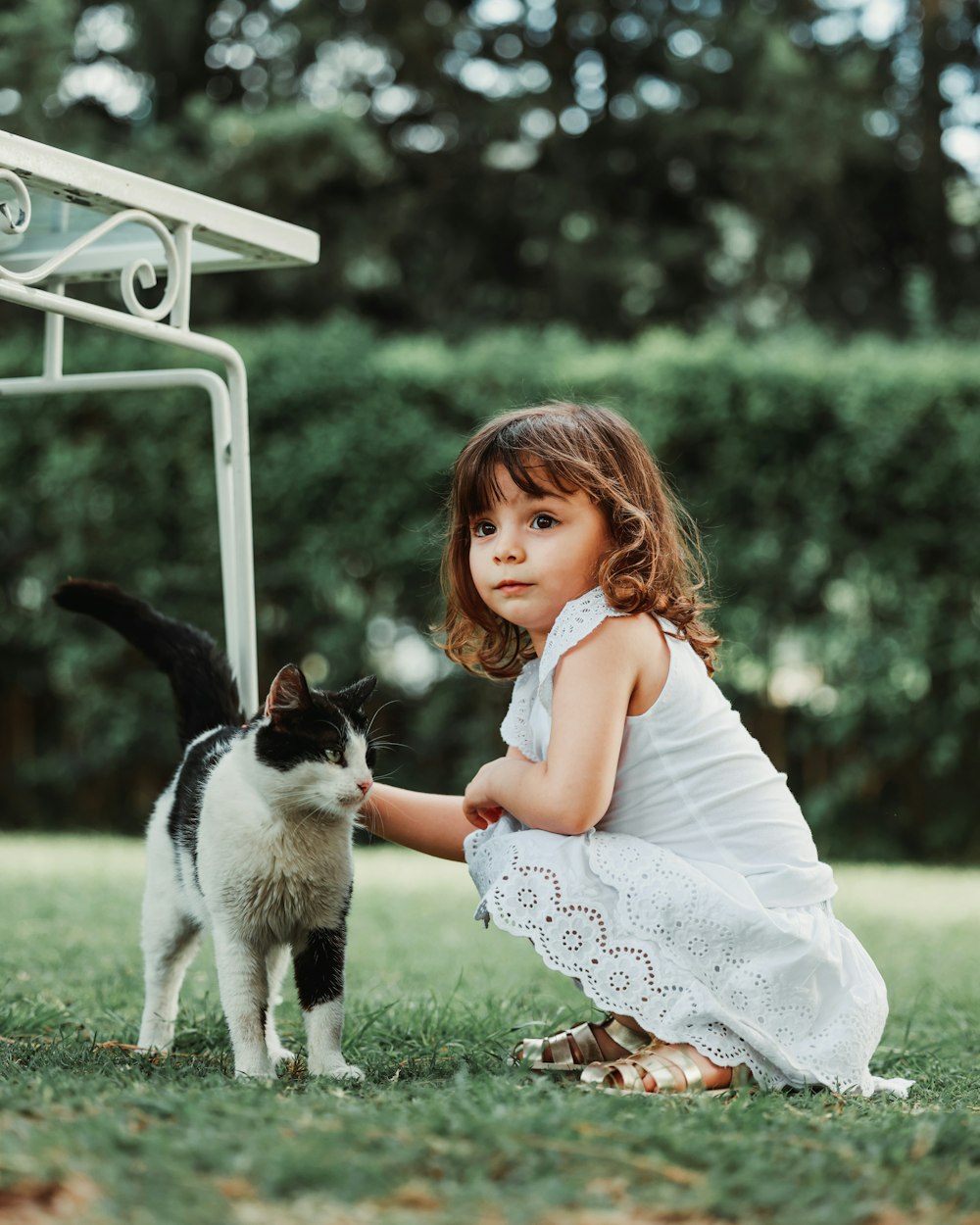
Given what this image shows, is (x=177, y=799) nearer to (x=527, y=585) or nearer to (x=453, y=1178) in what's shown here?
(x=527, y=585)

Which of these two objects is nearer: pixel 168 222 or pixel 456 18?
pixel 168 222

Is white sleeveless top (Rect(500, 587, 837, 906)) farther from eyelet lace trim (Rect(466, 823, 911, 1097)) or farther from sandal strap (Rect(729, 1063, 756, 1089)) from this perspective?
sandal strap (Rect(729, 1063, 756, 1089))

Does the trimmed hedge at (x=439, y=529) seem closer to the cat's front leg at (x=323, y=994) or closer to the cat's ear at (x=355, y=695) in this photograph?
the cat's ear at (x=355, y=695)

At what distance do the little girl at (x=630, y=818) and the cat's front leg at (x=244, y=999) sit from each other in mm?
351

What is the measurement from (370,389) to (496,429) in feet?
18.0

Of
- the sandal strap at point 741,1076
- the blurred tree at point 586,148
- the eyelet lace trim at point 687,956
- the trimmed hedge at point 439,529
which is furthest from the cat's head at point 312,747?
A: the blurred tree at point 586,148

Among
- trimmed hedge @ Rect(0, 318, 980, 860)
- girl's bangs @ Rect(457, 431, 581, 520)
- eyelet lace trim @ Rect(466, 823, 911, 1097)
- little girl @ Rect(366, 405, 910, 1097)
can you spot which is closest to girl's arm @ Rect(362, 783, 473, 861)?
little girl @ Rect(366, 405, 910, 1097)

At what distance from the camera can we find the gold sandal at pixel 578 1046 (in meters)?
2.13

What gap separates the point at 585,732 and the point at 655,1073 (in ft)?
1.63

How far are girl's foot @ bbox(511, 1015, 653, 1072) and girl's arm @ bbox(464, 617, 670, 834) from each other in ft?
1.05

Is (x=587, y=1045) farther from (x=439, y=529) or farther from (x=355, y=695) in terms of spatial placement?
(x=439, y=529)

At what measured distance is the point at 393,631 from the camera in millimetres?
7945

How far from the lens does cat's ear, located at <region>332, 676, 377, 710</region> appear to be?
7.52ft

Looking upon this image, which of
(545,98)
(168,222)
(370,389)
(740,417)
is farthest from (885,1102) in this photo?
(545,98)
